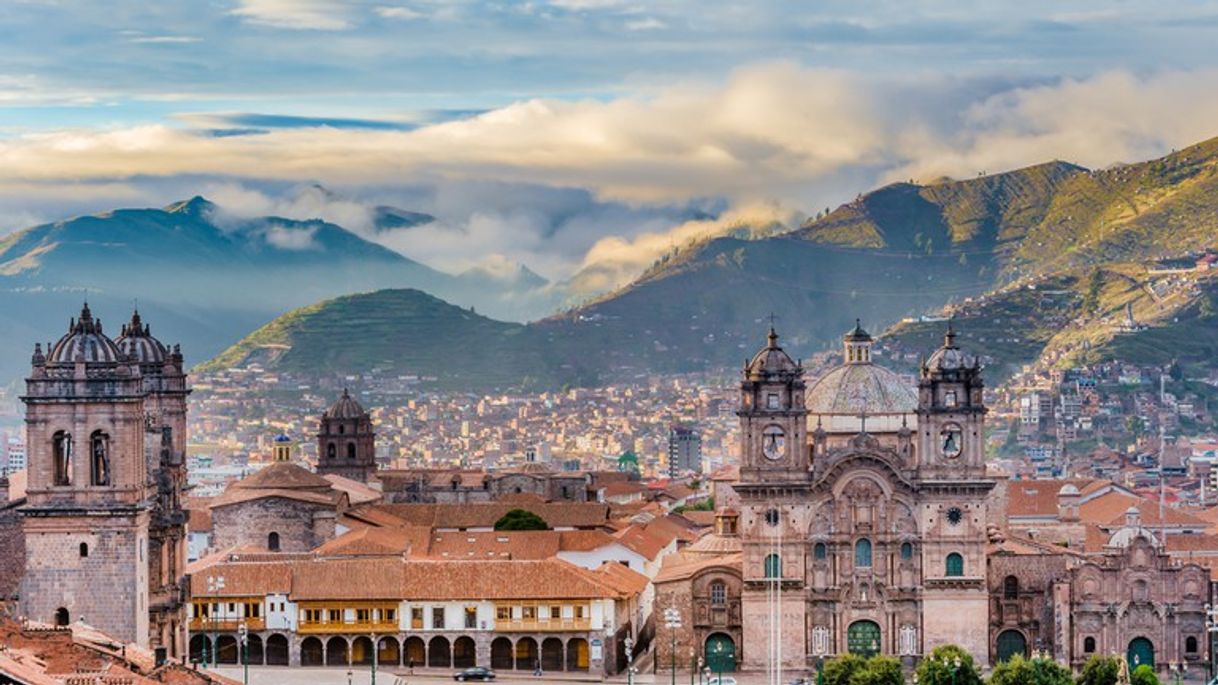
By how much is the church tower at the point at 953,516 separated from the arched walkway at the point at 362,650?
20.5m

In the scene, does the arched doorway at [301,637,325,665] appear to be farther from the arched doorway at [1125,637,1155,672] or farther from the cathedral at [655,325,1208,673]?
the arched doorway at [1125,637,1155,672]

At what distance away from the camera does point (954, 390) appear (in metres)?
107

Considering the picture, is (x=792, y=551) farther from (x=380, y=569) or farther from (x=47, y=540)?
(x=47, y=540)

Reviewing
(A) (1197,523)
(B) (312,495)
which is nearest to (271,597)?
(B) (312,495)

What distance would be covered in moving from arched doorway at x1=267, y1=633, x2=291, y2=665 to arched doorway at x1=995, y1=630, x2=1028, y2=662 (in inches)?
1041

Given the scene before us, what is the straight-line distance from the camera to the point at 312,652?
106 metres

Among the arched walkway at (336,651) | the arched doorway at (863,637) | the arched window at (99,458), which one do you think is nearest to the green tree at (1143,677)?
the arched doorway at (863,637)

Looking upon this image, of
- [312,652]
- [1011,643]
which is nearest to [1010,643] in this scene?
[1011,643]

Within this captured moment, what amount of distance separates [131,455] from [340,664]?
29757 mm

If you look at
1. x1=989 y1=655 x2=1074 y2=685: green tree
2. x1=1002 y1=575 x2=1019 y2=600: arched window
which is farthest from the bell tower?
x1=989 y1=655 x2=1074 y2=685: green tree

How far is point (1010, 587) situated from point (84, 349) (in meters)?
42.4

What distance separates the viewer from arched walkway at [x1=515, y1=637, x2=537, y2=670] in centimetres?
10650

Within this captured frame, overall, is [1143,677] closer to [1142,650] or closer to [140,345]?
[1142,650]

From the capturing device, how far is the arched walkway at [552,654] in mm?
106500
